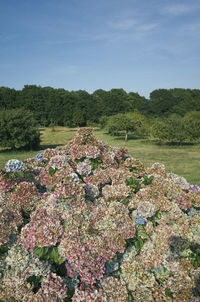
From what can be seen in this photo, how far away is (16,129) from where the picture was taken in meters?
23.2

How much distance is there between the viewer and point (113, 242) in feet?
8.04

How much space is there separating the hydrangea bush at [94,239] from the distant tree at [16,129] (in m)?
21.2

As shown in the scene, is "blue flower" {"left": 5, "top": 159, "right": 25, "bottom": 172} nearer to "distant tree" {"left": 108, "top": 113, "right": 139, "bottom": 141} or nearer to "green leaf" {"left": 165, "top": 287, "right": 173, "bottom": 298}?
"green leaf" {"left": 165, "top": 287, "right": 173, "bottom": 298}

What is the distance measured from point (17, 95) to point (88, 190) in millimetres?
69783

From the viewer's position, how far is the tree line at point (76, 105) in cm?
6397

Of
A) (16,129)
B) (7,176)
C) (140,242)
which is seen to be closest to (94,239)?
(140,242)

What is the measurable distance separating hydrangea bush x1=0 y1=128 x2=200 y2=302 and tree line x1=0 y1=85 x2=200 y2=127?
60.0m

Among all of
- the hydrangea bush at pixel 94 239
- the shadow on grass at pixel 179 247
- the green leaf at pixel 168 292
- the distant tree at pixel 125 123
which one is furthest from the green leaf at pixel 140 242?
the distant tree at pixel 125 123

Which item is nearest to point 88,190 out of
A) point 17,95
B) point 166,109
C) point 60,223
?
point 60,223

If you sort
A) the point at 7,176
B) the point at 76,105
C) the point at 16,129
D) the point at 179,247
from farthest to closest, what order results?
the point at 76,105 < the point at 16,129 < the point at 7,176 < the point at 179,247

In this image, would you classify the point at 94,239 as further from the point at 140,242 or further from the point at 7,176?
the point at 7,176

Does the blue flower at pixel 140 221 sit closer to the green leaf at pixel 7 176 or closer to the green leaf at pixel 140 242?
the green leaf at pixel 140 242

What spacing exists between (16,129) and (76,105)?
45.2 meters

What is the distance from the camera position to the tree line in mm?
63969
